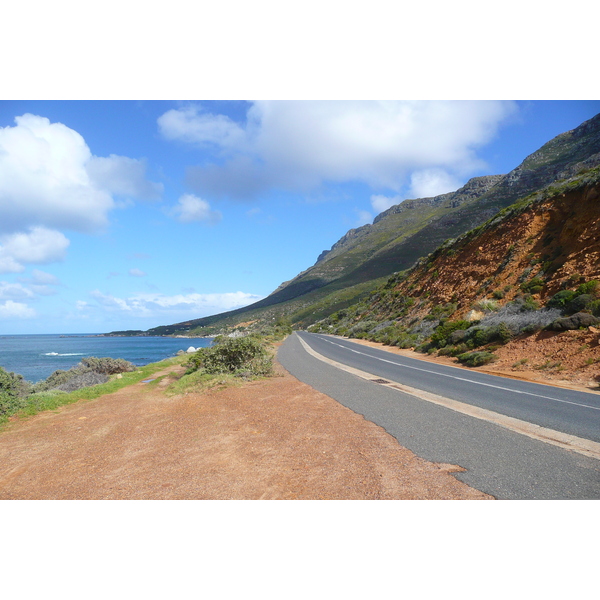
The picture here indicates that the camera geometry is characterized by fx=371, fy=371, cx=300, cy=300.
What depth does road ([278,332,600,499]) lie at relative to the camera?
4336 mm

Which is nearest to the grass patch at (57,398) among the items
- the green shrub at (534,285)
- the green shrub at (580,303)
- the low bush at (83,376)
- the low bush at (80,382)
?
the low bush at (80,382)

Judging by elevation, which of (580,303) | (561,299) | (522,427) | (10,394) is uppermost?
(561,299)

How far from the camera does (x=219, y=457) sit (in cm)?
574

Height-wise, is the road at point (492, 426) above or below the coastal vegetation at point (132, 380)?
below

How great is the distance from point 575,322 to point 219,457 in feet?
53.1

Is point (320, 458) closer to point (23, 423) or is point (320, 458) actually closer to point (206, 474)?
point (206, 474)

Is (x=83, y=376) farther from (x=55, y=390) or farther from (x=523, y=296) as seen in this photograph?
(x=523, y=296)

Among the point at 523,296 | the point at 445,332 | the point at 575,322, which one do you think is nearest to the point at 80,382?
the point at 445,332

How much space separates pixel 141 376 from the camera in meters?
17.9

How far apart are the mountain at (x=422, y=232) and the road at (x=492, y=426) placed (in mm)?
68455

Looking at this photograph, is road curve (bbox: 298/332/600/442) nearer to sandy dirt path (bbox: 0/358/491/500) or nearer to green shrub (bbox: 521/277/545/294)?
sandy dirt path (bbox: 0/358/491/500)

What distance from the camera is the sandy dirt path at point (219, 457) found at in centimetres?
446

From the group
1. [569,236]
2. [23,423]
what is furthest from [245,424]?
Answer: [569,236]

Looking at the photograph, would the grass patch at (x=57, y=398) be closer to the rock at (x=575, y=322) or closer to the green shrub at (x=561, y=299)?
the rock at (x=575, y=322)
